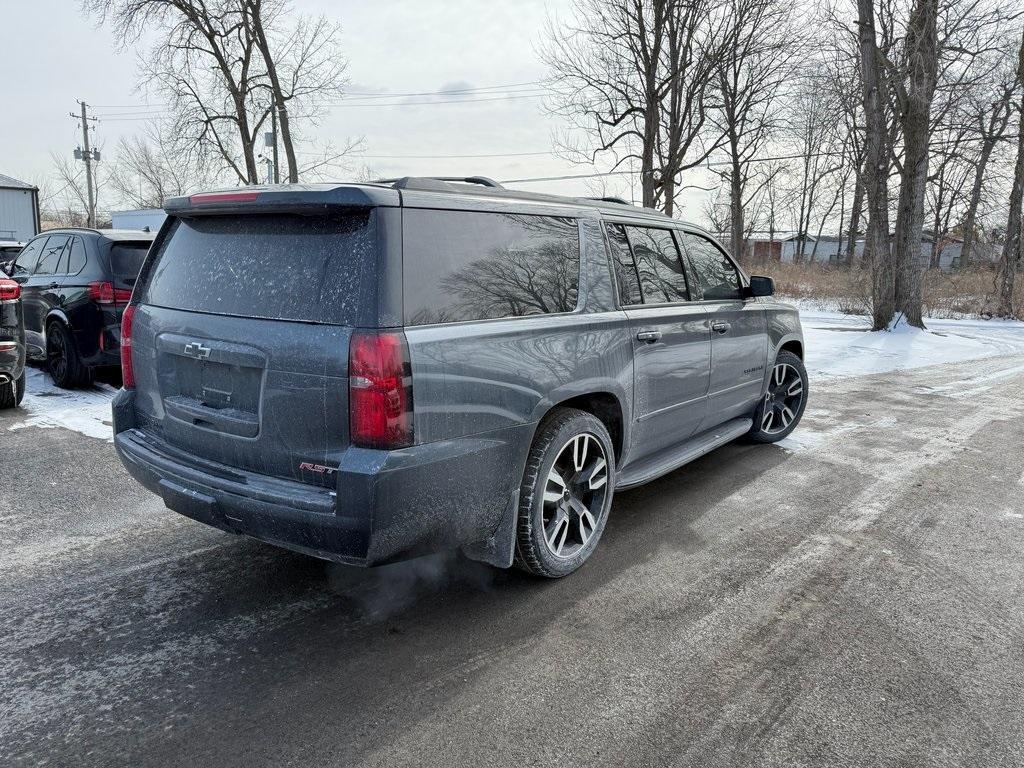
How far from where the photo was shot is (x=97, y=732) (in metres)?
2.40

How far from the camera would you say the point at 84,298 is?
7.36m

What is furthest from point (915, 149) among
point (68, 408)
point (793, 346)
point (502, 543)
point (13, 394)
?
point (13, 394)

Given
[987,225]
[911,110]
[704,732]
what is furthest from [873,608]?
[987,225]

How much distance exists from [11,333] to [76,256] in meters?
1.40

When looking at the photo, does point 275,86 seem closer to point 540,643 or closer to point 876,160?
point 876,160

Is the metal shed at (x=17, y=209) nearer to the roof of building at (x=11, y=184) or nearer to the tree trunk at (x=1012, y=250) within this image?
the roof of building at (x=11, y=184)

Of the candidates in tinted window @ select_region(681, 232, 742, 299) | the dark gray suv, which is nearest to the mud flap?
Answer: the dark gray suv

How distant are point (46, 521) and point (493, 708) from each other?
123 inches

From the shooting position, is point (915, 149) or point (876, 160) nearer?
point (915, 149)

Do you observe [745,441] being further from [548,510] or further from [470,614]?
[470,614]

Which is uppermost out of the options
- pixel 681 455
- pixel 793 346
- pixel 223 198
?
pixel 223 198

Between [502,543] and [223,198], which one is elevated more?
[223,198]

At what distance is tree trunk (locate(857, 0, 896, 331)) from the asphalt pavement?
37.4ft

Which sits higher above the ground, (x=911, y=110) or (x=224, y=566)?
(x=911, y=110)
